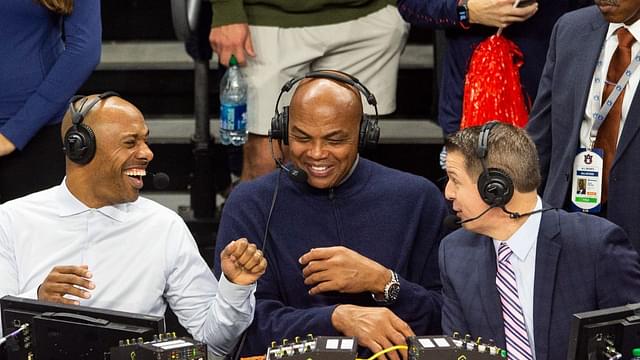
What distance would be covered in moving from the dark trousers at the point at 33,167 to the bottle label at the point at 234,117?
0.80 meters

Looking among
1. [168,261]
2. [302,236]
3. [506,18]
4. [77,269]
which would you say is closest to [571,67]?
[506,18]

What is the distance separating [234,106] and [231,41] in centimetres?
27

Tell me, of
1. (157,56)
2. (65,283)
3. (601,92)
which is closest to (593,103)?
(601,92)

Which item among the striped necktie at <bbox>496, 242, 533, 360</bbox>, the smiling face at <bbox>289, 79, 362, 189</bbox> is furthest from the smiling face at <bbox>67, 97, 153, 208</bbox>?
the striped necktie at <bbox>496, 242, 533, 360</bbox>

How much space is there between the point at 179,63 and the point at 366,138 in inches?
86.9

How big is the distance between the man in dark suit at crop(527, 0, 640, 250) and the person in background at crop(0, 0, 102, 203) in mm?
1515

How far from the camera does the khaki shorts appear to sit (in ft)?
15.1

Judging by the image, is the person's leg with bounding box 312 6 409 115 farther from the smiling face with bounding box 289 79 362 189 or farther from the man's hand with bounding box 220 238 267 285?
the man's hand with bounding box 220 238 267 285

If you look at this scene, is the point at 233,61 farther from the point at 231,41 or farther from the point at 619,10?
the point at 619,10

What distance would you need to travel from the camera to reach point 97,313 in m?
2.66

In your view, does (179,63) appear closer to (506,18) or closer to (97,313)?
(506,18)

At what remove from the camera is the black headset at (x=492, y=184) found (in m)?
3.11

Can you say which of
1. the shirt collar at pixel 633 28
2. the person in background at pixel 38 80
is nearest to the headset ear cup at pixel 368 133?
the shirt collar at pixel 633 28

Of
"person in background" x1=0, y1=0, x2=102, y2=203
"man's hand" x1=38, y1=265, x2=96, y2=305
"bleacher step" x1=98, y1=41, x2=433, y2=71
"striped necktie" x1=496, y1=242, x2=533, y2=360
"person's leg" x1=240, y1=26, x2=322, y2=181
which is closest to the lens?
"man's hand" x1=38, y1=265, x2=96, y2=305
